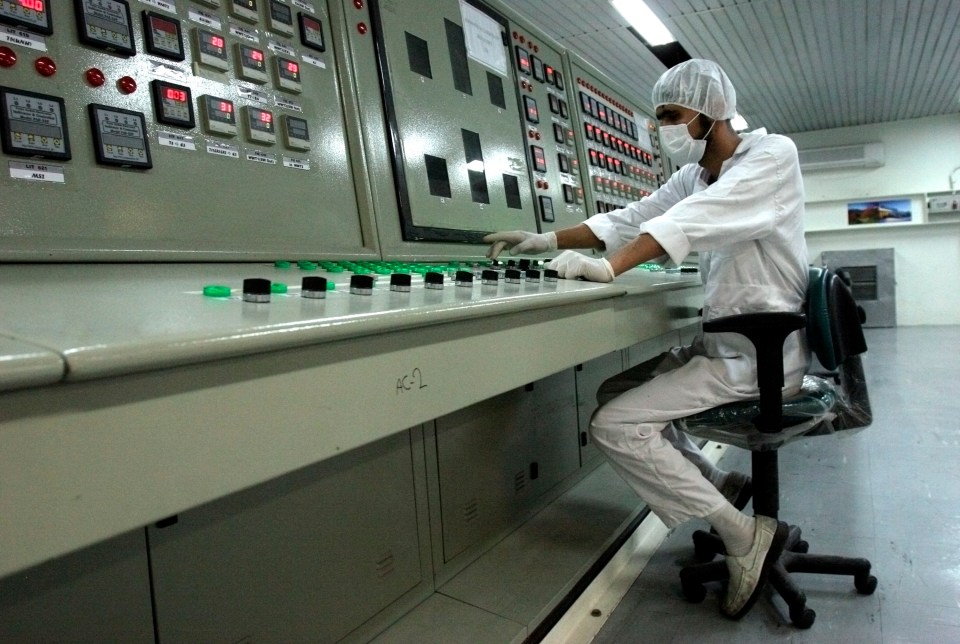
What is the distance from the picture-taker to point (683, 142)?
177 centimetres

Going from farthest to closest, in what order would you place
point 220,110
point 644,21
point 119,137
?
point 644,21 → point 220,110 → point 119,137

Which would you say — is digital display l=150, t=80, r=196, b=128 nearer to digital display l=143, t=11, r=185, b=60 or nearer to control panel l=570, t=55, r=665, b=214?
digital display l=143, t=11, r=185, b=60

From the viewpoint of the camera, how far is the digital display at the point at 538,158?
2127 mm

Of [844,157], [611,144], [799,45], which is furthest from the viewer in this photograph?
[844,157]

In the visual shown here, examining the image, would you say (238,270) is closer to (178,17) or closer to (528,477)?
(178,17)

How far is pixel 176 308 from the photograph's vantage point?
660 mm

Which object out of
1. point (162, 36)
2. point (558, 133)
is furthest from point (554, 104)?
point (162, 36)

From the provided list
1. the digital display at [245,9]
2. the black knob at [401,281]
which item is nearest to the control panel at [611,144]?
the digital display at [245,9]

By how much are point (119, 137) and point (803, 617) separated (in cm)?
174

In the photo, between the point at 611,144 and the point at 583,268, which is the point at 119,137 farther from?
the point at 611,144

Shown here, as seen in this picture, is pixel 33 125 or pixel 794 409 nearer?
pixel 33 125

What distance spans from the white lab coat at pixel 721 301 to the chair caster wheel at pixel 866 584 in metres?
0.47

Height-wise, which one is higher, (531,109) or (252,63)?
(531,109)

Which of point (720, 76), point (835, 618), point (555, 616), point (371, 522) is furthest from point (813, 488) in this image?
point (371, 522)
